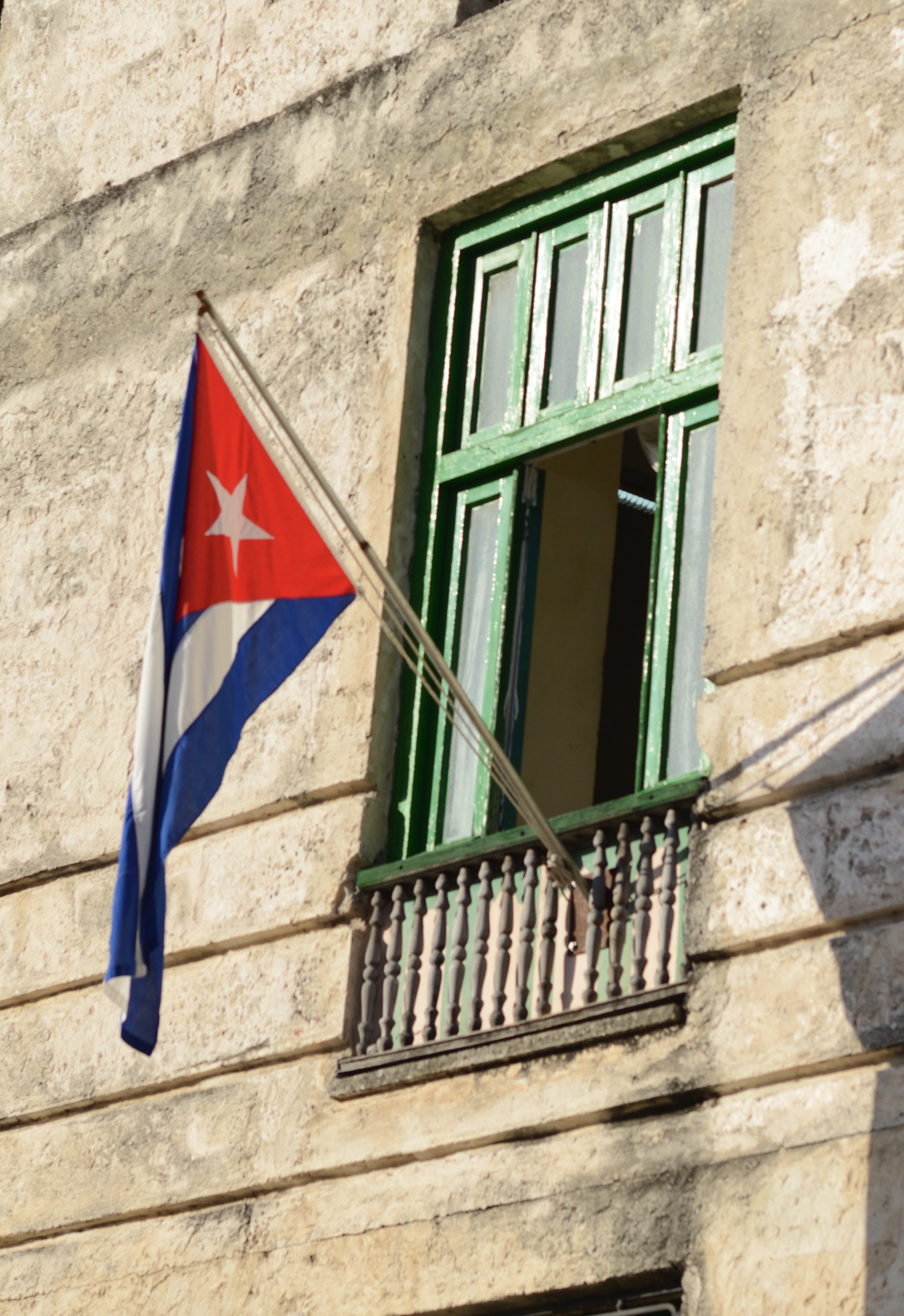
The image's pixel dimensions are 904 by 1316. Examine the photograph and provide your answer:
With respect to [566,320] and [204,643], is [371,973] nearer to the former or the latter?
[204,643]

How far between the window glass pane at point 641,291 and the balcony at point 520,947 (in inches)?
75.6

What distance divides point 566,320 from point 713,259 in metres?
0.73

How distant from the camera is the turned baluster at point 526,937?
9.20 meters

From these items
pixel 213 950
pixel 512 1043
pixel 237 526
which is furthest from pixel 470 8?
pixel 512 1043

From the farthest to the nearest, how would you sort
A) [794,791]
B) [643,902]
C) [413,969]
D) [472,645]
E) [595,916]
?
[472,645], [413,969], [595,916], [643,902], [794,791]

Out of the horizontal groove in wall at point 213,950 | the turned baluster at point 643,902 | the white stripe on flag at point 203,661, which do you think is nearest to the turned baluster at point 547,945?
the turned baluster at point 643,902

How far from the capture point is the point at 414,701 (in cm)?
1022

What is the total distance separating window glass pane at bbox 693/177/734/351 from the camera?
32.7 feet

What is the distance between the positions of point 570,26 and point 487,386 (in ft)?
4.96

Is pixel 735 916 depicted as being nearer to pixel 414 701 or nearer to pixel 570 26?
pixel 414 701

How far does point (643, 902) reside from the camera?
9.02 meters

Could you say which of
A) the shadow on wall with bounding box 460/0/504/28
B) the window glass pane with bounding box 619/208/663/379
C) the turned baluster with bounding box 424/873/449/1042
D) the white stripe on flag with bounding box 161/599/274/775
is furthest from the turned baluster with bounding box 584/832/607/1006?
the shadow on wall with bounding box 460/0/504/28

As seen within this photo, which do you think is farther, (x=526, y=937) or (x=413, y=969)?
(x=413, y=969)

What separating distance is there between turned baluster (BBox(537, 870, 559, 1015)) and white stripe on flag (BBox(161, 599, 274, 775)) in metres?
1.38
